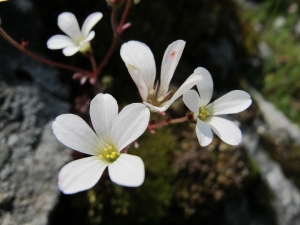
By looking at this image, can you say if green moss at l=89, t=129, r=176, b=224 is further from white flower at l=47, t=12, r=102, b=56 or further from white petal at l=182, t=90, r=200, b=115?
white petal at l=182, t=90, r=200, b=115

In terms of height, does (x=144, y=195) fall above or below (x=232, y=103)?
below

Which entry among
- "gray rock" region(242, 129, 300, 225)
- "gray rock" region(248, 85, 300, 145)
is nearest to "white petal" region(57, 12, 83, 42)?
"gray rock" region(242, 129, 300, 225)

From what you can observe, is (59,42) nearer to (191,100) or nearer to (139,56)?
(139,56)

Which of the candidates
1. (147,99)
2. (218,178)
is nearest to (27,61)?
(147,99)

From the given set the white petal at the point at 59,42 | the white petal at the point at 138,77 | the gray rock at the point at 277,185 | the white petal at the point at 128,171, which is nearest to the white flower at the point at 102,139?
the white petal at the point at 128,171

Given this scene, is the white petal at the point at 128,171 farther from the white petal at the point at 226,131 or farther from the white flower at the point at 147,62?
the white petal at the point at 226,131

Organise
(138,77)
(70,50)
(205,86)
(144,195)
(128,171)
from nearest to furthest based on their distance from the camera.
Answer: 1. (128,171)
2. (138,77)
3. (205,86)
4. (70,50)
5. (144,195)

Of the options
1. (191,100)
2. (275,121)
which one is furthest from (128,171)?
(275,121)

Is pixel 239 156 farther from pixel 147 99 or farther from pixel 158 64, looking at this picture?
pixel 147 99
